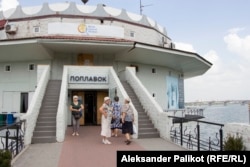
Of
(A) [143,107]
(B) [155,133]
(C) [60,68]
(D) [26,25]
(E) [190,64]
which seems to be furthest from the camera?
(E) [190,64]

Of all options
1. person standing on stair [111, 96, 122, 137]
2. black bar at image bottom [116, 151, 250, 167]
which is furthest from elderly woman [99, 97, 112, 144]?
black bar at image bottom [116, 151, 250, 167]

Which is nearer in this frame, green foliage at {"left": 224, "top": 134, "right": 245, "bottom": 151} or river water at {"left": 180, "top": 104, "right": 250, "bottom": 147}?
green foliage at {"left": 224, "top": 134, "right": 245, "bottom": 151}

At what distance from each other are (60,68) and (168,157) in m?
16.6

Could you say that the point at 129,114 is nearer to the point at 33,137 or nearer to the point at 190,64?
the point at 33,137

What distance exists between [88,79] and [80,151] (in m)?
8.11

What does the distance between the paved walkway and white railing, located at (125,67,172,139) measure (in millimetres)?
604

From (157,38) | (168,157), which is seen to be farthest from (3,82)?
(168,157)

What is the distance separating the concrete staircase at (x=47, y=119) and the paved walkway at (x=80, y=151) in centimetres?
58

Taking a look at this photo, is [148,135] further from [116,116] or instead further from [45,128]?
[45,128]

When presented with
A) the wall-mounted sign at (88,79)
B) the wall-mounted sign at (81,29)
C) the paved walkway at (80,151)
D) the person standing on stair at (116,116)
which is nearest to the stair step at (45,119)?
the paved walkway at (80,151)

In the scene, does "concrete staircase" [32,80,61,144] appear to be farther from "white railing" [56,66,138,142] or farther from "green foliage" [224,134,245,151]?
"green foliage" [224,134,245,151]

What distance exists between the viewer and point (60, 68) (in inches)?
830

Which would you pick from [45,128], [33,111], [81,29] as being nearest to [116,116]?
[45,128]

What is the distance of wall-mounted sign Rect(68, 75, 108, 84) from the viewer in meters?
17.1
